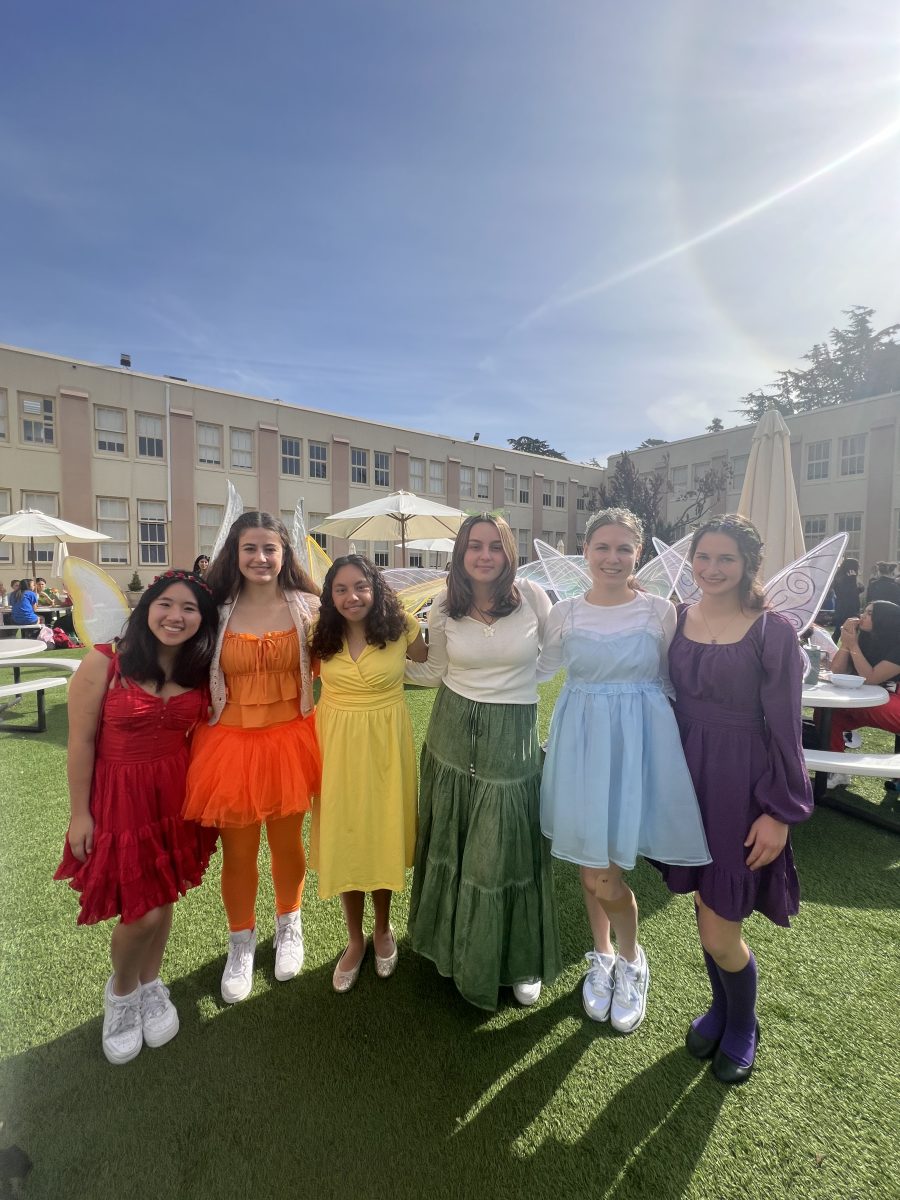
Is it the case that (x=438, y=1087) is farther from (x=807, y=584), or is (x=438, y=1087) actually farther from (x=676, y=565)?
(x=807, y=584)

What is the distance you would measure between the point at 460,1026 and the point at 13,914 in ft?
7.85

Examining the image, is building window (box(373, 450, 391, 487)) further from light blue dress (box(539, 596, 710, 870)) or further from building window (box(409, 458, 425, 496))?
light blue dress (box(539, 596, 710, 870))

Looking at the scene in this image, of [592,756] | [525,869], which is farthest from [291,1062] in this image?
[592,756]

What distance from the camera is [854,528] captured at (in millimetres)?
21609

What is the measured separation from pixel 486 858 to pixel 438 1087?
0.75m

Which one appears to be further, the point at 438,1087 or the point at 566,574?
the point at 566,574

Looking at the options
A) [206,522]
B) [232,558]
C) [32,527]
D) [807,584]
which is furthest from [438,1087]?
[206,522]

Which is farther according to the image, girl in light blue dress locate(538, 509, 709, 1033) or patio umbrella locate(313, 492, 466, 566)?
patio umbrella locate(313, 492, 466, 566)

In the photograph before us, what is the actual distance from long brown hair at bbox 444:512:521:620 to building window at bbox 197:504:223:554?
800 inches

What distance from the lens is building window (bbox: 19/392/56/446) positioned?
17297 mm

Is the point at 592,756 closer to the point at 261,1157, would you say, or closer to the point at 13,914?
the point at 261,1157

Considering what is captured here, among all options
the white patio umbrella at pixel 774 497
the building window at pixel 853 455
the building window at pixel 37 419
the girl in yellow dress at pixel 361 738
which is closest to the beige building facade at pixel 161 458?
the building window at pixel 37 419

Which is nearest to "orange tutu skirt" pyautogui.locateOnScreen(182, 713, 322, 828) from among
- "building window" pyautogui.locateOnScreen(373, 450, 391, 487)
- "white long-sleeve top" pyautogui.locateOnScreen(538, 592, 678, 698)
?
"white long-sleeve top" pyautogui.locateOnScreen(538, 592, 678, 698)

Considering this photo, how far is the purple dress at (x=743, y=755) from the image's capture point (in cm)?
174
